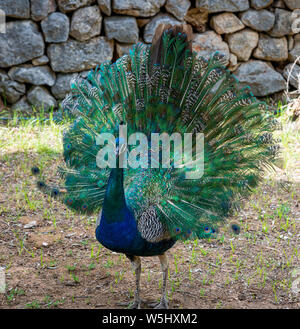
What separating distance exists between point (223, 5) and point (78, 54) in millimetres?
2250

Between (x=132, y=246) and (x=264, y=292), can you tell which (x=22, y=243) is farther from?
(x=264, y=292)

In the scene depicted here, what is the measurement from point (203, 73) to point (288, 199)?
7.56 feet

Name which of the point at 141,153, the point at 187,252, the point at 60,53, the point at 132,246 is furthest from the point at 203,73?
the point at 60,53

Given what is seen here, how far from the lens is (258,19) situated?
6.67 meters

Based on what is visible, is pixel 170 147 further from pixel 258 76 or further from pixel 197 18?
pixel 258 76

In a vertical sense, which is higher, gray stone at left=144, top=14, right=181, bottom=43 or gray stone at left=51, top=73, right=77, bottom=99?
gray stone at left=144, top=14, right=181, bottom=43

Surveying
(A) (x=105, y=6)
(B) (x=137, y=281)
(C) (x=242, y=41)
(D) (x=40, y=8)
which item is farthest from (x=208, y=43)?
(B) (x=137, y=281)

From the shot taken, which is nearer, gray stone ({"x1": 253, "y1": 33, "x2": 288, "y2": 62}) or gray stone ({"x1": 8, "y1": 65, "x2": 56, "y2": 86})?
gray stone ({"x1": 8, "y1": 65, "x2": 56, "y2": 86})

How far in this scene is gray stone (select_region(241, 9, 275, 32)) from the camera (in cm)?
665

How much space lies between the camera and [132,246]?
2703 millimetres

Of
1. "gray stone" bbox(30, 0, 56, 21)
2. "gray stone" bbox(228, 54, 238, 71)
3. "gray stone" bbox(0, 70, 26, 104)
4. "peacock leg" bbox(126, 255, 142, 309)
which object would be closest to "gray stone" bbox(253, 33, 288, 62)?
"gray stone" bbox(228, 54, 238, 71)

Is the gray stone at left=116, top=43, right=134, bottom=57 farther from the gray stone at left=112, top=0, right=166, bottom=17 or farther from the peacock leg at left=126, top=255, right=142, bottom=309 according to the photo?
the peacock leg at left=126, top=255, right=142, bottom=309

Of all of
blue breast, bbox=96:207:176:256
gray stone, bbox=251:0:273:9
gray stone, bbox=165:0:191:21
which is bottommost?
blue breast, bbox=96:207:176:256

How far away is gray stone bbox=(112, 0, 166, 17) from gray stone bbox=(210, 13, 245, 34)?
0.86 metres
